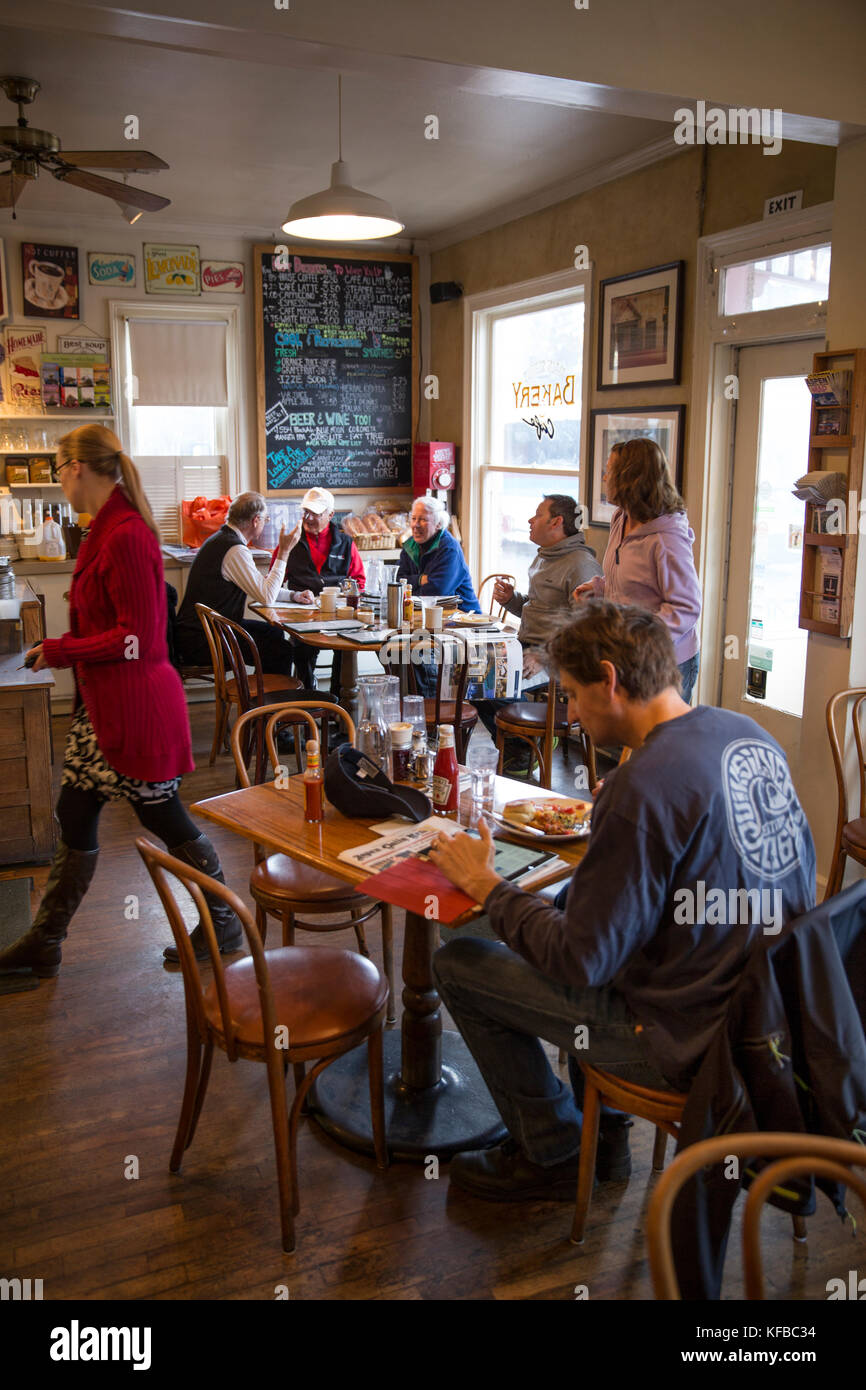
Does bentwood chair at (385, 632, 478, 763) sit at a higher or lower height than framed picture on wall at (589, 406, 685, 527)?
lower

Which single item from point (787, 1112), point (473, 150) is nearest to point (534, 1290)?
point (787, 1112)

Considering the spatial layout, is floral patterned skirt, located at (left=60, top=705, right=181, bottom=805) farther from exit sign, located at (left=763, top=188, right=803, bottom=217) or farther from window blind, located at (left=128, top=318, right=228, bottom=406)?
window blind, located at (left=128, top=318, right=228, bottom=406)

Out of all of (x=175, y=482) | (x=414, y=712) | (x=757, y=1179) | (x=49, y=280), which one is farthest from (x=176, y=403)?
(x=757, y=1179)

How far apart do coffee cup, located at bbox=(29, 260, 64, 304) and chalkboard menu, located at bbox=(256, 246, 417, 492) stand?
125 cm

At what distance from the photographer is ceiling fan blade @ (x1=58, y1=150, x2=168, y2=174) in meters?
3.97

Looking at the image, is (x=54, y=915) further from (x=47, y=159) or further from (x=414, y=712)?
(x=47, y=159)

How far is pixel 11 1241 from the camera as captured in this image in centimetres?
214

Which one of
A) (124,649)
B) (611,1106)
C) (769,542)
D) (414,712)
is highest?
(769,542)

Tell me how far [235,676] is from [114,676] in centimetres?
219

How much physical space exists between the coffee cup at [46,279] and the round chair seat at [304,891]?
5.14 metres

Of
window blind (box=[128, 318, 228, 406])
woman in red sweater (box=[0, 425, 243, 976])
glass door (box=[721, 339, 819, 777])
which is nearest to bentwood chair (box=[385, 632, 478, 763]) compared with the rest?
glass door (box=[721, 339, 819, 777])

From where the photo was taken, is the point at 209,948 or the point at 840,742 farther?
the point at 840,742

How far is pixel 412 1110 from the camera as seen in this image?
250 centimetres

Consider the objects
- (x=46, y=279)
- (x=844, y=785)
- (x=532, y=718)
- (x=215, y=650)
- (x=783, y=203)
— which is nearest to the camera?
(x=844, y=785)
